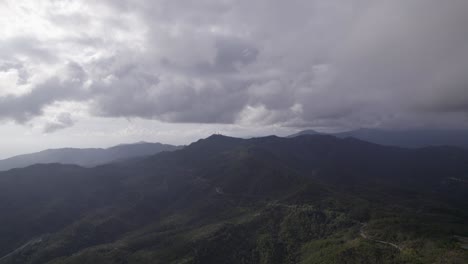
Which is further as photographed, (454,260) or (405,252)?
(405,252)

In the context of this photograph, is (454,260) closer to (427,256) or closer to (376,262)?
(427,256)

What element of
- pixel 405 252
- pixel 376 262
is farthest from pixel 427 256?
pixel 376 262

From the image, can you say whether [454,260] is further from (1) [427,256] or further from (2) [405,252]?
(2) [405,252]

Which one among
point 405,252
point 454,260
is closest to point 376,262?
point 405,252

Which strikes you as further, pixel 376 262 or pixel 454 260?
pixel 376 262

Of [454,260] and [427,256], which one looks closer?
[454,260]

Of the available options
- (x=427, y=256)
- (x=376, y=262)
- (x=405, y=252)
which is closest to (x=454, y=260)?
(x=427, y=256)
